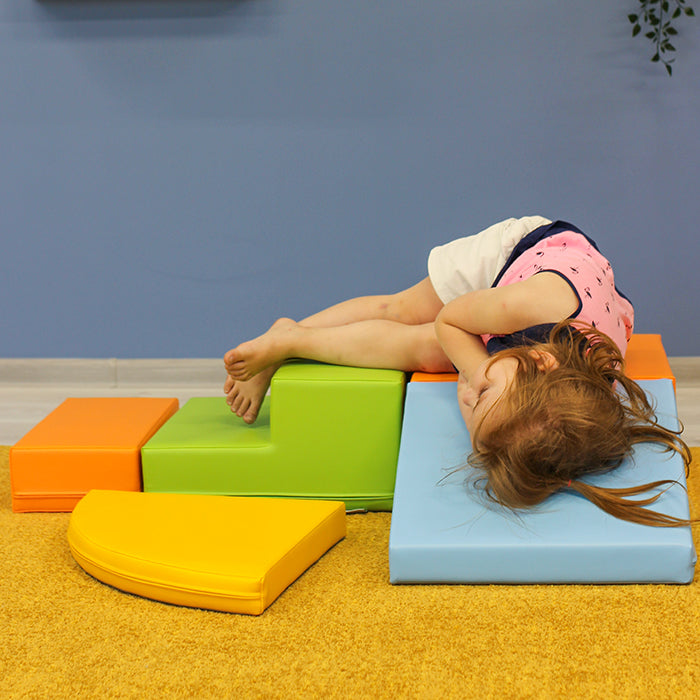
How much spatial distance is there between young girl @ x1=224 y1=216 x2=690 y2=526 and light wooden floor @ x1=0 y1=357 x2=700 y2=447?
37.6 inches

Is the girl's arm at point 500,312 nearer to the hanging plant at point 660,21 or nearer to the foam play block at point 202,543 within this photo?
the foam play block at point 202,543

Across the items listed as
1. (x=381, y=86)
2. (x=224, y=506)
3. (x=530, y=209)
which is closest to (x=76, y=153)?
(x=381, y=86)

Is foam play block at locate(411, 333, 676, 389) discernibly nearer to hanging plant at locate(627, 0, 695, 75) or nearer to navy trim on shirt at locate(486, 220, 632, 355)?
navy trim on shirt at locate(486, 220, 632, 355)

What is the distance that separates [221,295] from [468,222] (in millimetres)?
808

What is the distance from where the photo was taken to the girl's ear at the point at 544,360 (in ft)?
3.93

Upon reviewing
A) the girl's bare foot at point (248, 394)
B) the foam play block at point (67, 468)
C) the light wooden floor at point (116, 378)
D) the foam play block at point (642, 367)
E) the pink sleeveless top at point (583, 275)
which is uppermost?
the pink sleeveless top at point (583, 275)

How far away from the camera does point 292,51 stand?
241 centimetres

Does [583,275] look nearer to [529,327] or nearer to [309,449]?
[529,327]

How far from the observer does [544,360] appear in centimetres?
121

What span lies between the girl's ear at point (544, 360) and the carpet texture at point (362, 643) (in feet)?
1.04

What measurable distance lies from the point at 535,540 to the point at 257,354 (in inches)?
26.2

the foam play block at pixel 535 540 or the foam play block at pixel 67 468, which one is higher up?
the foam play block at pixel 535 540

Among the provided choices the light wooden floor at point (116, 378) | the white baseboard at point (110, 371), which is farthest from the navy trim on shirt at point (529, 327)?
the white baseboard at point (110, 371)

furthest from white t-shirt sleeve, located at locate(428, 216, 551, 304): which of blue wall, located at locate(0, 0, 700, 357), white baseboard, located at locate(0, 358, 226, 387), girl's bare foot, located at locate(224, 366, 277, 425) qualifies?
white baseboard, located at locate(0, 358, 226, 387)
